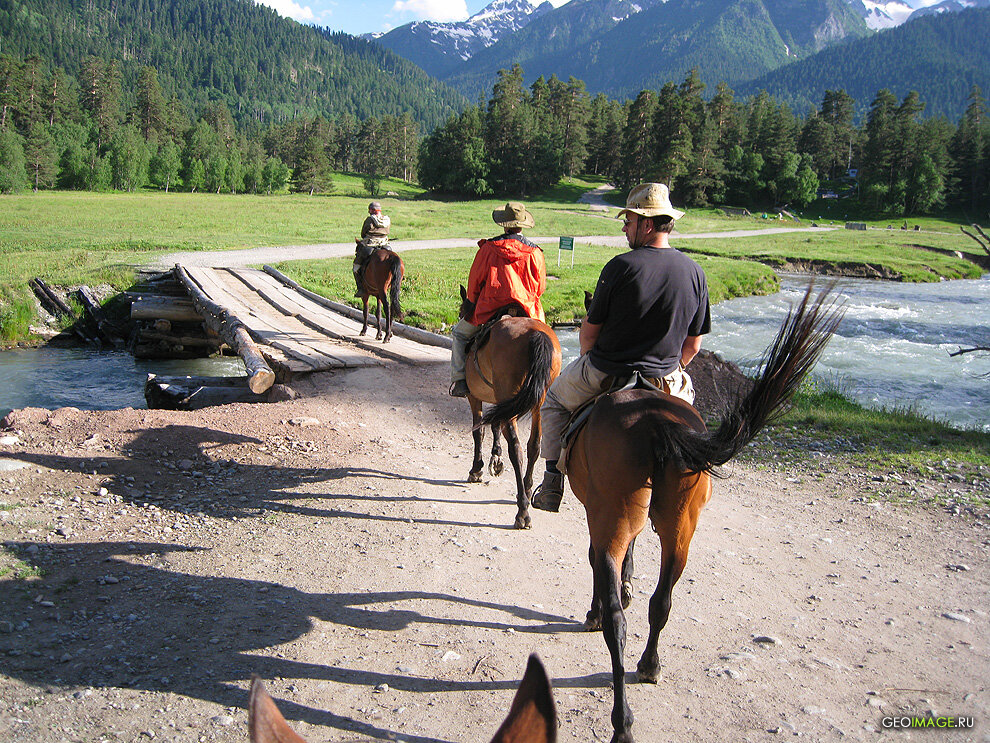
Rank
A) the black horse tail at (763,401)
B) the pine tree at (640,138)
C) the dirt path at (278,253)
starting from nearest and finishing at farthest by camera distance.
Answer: the black horse tail at (763,401)
the dirt path at (278,253)
the pine tree at (640,138)

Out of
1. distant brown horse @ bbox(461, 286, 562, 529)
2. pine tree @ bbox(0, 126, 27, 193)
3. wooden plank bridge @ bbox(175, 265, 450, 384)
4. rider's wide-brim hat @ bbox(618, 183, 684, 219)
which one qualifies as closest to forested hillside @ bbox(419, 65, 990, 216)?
pine tree @ bbox(0, 126, 27, 193)

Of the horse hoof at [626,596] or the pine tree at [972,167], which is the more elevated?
the pine tree at [972,167]

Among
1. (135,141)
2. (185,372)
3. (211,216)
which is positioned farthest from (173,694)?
(135,141)

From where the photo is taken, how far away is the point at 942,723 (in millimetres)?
3729

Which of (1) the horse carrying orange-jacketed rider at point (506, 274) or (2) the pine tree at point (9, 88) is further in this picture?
(2) the pine tree at point (9, 88)

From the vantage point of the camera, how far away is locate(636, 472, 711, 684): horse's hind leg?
3.64 meters

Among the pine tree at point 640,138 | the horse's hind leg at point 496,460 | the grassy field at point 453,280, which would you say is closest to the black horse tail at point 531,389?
the horse's hind leg at point 496,460

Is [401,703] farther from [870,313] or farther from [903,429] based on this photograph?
[870,313]

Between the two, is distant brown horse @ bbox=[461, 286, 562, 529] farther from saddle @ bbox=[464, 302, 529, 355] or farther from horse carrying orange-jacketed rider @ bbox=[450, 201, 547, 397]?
horse carrying orange-jacketed rider @ bbox=[450, 201, 547, 397]

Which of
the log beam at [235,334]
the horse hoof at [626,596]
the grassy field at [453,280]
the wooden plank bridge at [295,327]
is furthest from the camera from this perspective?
the grassy field at [453,280]

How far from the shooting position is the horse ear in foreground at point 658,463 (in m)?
3.38

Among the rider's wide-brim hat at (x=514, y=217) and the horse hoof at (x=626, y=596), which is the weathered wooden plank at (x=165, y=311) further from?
the horse hoof at (x=626, y=596)

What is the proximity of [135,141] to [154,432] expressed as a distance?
9058 centimetres

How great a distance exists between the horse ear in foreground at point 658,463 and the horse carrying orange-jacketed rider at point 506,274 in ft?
10.4
